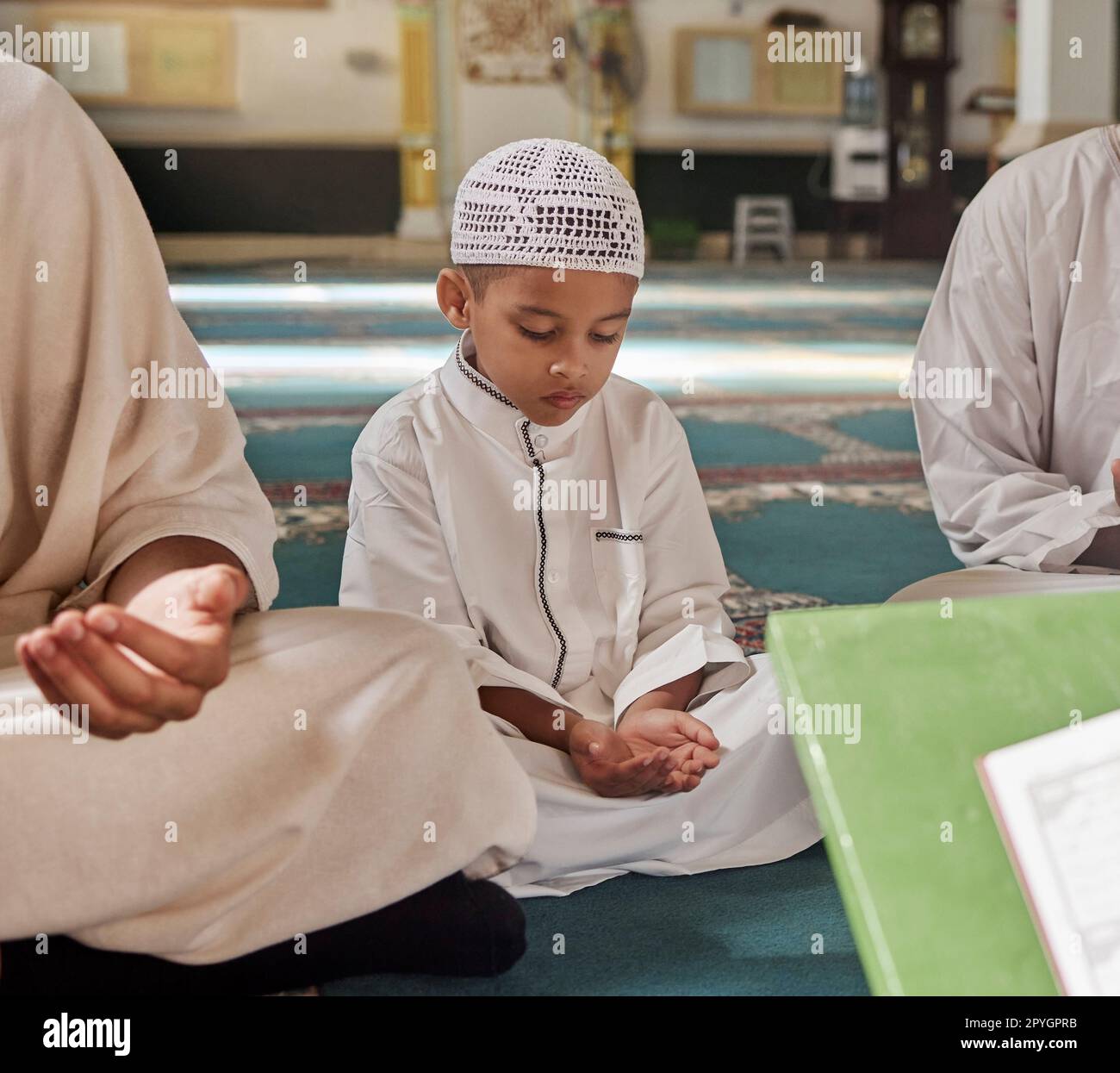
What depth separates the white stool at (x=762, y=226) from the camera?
1330 centimetres

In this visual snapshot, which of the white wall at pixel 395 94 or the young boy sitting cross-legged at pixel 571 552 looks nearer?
the young boy sitting cross-legged at pixel 571 552

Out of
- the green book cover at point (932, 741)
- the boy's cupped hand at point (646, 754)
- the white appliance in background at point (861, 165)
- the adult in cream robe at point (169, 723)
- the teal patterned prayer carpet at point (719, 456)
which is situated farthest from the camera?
the white appliance in background at point (861, 165)

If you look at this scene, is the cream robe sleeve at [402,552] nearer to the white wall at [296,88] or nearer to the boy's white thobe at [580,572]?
the boy's white thobe at [580,572]

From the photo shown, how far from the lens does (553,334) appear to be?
158 cm

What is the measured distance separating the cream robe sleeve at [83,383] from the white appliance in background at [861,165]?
1257cm

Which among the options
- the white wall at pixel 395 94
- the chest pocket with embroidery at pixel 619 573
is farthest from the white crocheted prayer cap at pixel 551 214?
the white wall at pixel 395 94

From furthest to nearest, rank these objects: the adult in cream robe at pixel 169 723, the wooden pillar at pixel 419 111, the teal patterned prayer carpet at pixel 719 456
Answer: the wooden pillar at pixel 419 111, the teal patterned prayer carpet at pixel 719 456, the adult in cream robe at pixel 169 723

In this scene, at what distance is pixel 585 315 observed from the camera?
1565 millimetres

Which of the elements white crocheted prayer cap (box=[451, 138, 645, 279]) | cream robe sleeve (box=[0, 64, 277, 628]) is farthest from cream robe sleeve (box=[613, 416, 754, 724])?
cream robe sleeve (box=[0, 64, 277, 628])

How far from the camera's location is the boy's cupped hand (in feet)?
4.90

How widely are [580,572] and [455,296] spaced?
35 cm

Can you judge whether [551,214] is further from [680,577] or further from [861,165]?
[861,165]

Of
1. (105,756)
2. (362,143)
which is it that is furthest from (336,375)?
(362,143)

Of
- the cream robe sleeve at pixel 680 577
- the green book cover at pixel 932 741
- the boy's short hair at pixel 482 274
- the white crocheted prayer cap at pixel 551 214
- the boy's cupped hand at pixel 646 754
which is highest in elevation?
the white crocheted prayer cap at pixel 551 214
